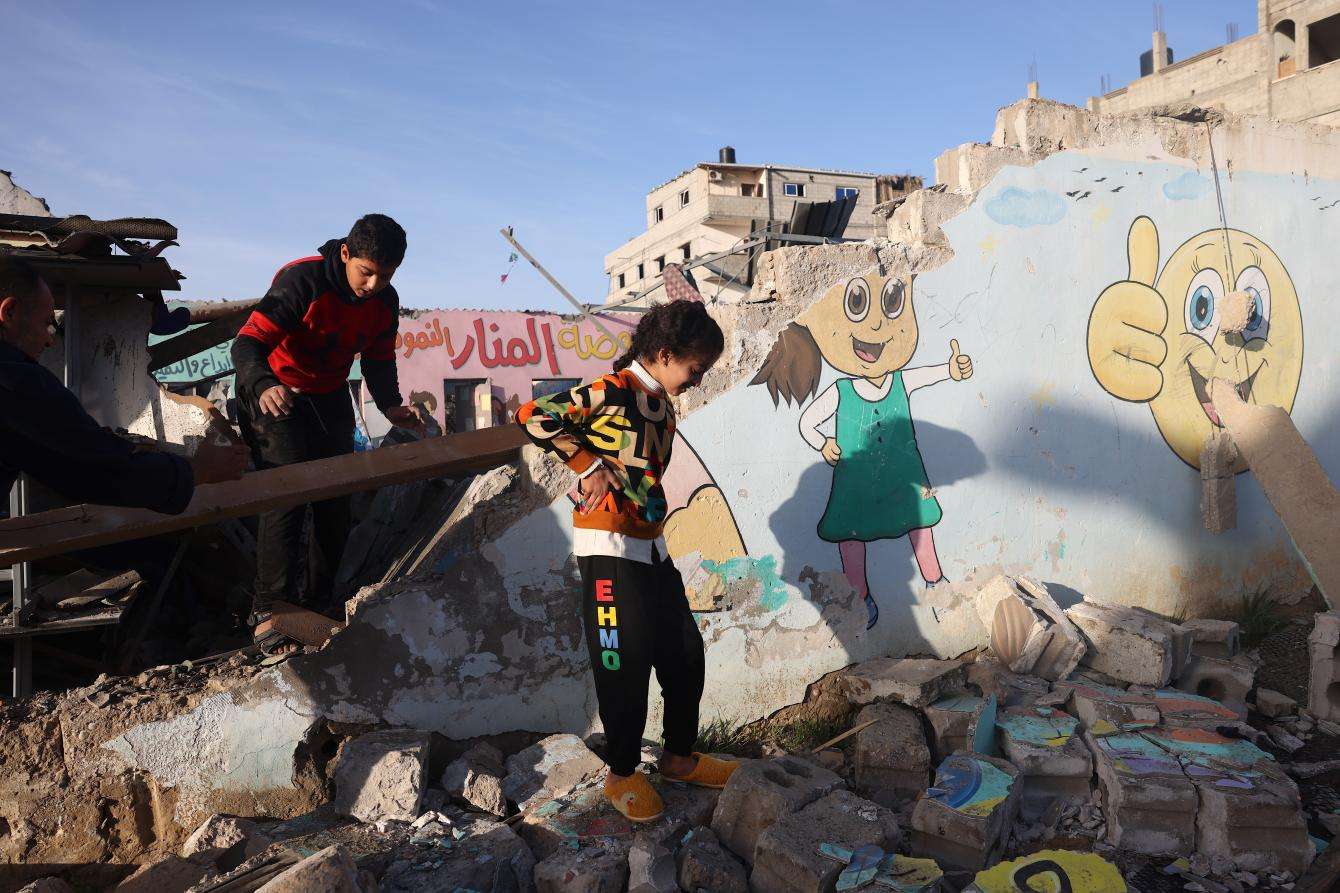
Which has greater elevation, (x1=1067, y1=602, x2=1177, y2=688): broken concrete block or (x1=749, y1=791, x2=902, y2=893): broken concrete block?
(x1=1067, y1=602, x2=1177, y2=688): broken concrete block

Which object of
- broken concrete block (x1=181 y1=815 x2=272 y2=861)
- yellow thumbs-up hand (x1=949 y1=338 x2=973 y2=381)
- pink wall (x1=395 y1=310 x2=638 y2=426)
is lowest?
broken concrete block (x1=181 y1=815 x2=272 y2=861)

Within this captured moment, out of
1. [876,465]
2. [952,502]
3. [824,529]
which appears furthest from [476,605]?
[952,502]

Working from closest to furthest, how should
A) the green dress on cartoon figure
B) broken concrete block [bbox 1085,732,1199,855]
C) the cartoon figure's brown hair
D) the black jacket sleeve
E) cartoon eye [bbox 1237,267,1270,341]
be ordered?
1. the black jacket sleeve
2. broken concrete block [bbox 1085,732,1199,855]
3. the cartoon figure's brown hair
4. the green dress on cartoon figure
5. cartoon eye [bbox 1237,267,1270,341]

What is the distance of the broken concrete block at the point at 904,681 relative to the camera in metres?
3.58

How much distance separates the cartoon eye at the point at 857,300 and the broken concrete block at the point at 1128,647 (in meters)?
1.84

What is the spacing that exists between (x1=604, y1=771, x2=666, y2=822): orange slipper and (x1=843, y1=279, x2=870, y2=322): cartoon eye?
89.5 inches

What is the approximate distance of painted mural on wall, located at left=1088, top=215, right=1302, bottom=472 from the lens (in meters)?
4.82

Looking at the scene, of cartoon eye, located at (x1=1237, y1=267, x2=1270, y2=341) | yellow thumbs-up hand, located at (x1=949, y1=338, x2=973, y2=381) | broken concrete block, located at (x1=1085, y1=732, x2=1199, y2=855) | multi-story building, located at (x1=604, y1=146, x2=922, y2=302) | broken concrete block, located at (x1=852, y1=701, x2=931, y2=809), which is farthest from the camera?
multi-story building, located at (x1=604, y1=146, x2=922, y2=302)

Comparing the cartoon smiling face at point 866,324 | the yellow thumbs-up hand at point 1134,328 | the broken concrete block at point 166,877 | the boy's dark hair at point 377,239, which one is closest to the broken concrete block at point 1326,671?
the yellow thumbs-up hand at point 1134,328

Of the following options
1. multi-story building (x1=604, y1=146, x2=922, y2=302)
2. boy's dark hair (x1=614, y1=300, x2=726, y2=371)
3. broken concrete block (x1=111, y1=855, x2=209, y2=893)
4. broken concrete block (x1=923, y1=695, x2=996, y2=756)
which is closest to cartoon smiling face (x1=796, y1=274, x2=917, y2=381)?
boy's dark hair (x1=614, y1=300, x2=726, y2=371)

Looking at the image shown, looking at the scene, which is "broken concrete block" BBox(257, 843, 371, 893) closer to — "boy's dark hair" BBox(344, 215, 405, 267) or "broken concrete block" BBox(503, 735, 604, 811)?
"broken concrete block" BBox(503, 735, 604, 811)

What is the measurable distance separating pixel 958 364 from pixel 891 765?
2.02 meters

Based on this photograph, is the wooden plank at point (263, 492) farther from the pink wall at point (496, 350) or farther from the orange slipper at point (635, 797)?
the pink wall at point (496, 350)

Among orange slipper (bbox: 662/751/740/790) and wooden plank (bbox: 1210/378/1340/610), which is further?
wooden plank (bbox: 1210/378/1340/610)
